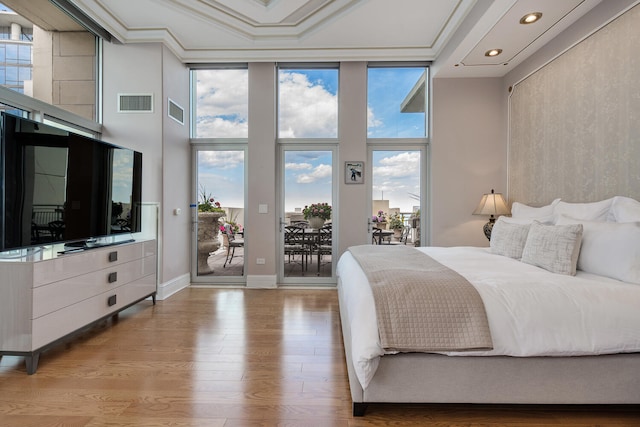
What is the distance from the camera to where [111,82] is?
12.6ft

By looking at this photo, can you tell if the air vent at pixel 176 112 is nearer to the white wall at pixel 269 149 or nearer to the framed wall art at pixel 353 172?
the white wall at pixel 269 149

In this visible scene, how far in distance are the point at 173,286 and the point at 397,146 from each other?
361cm

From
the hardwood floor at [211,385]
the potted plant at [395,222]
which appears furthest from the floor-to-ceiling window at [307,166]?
the hardwood floor at [211,385]

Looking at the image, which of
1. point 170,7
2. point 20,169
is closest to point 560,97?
point 170,7

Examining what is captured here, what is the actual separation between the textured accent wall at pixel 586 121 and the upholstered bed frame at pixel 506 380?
142 cm

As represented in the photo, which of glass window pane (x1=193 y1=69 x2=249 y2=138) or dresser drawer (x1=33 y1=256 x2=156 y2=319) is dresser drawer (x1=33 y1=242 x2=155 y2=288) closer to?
dresser drawer (x1=33 y1=256 x2=156 y2=319)

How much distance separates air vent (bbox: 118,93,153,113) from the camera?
12.6ft

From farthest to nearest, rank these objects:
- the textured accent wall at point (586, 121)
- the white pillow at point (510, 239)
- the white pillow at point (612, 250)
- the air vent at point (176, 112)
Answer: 1. the air vent at point (176, 112)
2. the white pillow at point (510, 239)
3. the textured accent wall at point (586, 121)
4. the white pillow at point (612, 250)

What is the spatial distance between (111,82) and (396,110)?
3.75 metres

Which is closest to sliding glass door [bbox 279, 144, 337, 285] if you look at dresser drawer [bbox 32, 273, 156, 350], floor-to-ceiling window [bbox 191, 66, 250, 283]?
floor-to-ceiling window [bbox 191, 66, 250, 283]

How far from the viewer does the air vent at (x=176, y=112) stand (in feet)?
13.2

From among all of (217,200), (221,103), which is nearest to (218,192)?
(217,200)

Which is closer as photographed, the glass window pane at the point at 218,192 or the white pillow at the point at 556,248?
the white pillow at the point at 556,248

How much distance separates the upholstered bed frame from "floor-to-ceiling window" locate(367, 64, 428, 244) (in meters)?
2.93
